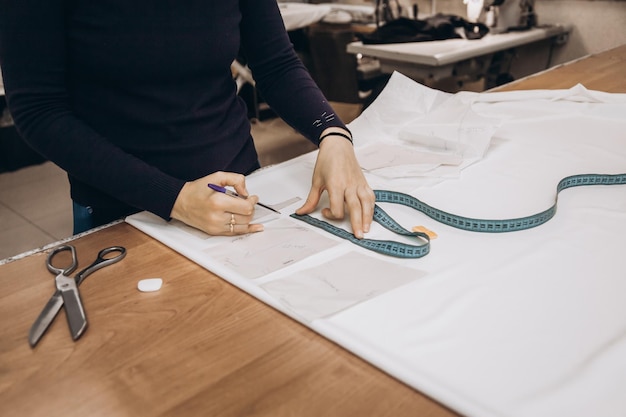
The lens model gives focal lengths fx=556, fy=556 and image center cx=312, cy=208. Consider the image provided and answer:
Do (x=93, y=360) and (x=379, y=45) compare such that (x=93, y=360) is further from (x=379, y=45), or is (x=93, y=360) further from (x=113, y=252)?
(x=379, y=45)

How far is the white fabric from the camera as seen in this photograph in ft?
1.73

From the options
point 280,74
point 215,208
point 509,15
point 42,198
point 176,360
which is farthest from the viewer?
point 42,198

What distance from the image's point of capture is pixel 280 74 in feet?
3.72

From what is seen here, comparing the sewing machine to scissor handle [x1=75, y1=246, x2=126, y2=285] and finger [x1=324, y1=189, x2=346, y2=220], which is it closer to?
finger [x1=324, y1=189, x2=346, y2=220]

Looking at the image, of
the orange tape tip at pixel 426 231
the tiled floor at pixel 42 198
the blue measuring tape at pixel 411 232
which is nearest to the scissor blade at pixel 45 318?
the blue measuring tape at pixel 411 232

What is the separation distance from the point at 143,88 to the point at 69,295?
0.40 metres

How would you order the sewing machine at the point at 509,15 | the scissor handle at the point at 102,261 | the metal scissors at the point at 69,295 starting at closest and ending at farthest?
the metal scissors at the point at 69,295
the scissor handle at the point at 102,261
the sewing machine at the point at 509,15

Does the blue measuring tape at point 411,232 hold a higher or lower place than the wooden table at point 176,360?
higher

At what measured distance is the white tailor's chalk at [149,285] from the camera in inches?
28.0

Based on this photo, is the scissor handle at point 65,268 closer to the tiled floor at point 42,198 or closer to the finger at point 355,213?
the finger at point 355,213

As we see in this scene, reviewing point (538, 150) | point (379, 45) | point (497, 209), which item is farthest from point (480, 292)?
point (379, 45)

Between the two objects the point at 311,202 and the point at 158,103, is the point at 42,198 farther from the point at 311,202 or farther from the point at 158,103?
the point at 311,202

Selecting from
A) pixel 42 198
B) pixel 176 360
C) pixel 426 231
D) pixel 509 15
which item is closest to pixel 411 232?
pixel 426 231

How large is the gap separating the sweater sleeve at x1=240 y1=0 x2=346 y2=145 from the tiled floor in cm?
151
